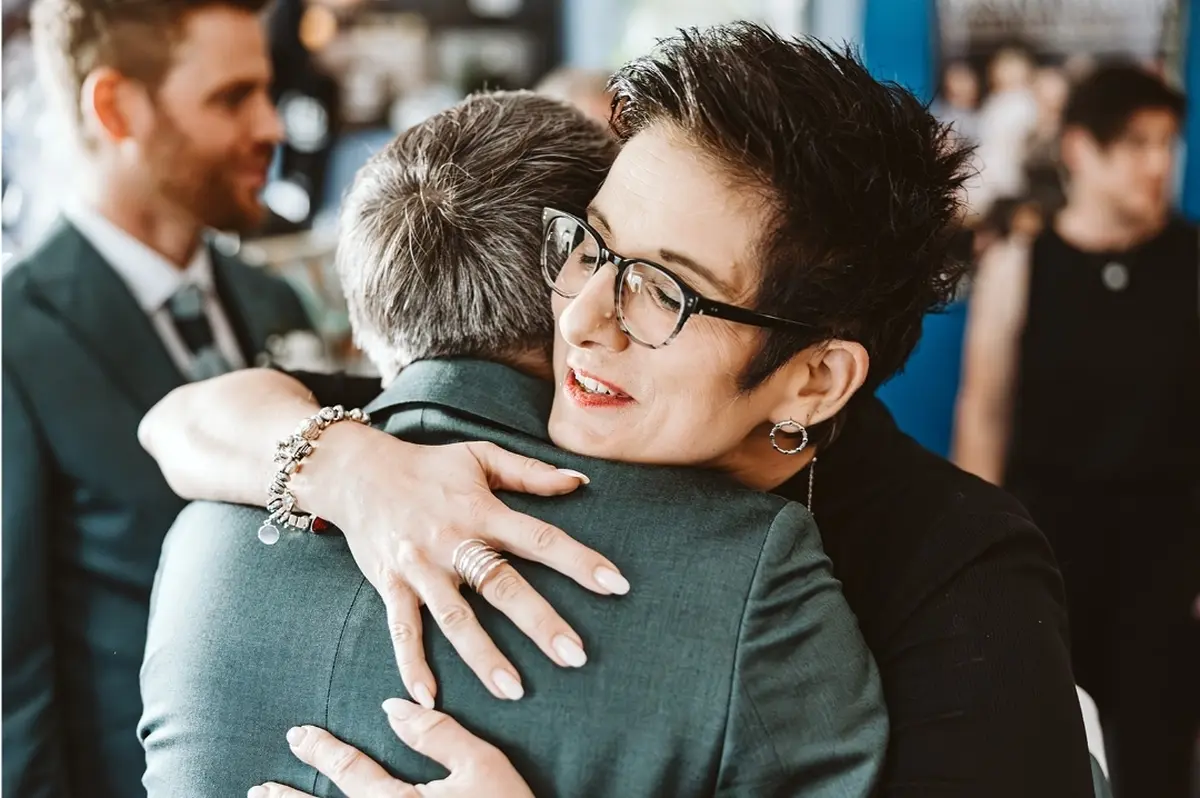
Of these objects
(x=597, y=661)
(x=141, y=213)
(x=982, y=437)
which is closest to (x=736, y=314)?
(x=597, y=661)

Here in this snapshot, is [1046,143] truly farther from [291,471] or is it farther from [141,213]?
[291,471]

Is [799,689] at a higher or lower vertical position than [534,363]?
lower

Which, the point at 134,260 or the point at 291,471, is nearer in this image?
the point at 291,471

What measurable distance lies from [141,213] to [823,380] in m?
1.55

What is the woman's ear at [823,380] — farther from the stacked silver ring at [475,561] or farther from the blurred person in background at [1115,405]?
the blurred person in background at [1115,405]

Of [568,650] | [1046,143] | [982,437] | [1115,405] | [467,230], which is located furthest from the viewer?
[1046,143]

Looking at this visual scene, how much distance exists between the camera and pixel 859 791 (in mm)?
999

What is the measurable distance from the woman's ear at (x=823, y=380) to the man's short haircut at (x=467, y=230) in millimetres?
285

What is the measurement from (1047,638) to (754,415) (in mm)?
384

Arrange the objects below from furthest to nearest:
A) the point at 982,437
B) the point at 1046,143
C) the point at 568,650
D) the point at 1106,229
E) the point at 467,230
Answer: the point at 1046,143, the point at 982,437, the point at 1106,229, the point at 467,230, the point at 568,650

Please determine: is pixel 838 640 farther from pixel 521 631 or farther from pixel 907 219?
pixel 907 219

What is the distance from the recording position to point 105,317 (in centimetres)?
191

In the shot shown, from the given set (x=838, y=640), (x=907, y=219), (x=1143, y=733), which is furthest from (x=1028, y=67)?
(x=838, y=640)

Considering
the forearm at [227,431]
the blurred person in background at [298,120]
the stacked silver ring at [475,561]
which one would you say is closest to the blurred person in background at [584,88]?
the blurred person in background at [298,120]
